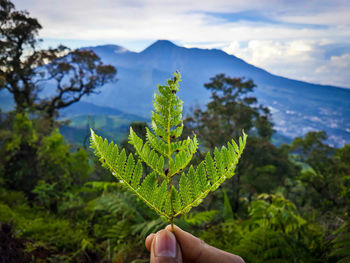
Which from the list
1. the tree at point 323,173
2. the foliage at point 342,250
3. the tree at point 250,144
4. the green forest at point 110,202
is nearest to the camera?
the foliage at point 342,250

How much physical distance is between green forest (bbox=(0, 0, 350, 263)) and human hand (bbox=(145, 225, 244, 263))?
0.67ft

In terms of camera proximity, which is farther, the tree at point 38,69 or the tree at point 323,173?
the tree at point 38,69

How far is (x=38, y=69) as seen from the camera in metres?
21.6

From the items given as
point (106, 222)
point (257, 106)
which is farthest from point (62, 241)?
point (257, 106)

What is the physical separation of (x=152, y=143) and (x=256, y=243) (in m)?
1.97

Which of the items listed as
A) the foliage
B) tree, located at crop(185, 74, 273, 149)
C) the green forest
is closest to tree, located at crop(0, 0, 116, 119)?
the green forest

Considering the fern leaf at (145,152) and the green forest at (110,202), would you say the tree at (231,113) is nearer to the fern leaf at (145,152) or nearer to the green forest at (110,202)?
the green forest at (110,202)

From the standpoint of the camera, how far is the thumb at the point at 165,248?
2.97ft

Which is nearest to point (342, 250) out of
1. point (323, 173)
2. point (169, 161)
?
point (169, 161)

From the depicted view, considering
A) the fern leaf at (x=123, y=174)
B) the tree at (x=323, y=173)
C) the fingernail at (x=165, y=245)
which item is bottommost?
the tree at (x=323, y=173)

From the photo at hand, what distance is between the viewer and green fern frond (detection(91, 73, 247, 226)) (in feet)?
2.33

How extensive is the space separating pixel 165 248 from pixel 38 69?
24605 mm

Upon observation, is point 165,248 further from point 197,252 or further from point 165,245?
point 197,252

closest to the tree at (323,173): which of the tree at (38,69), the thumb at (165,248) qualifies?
the thumb at (165,248)
